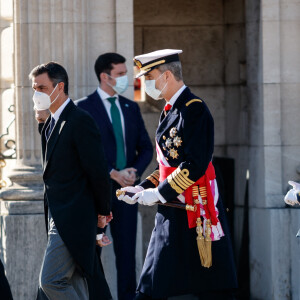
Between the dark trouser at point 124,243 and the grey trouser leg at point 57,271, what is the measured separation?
1.73 metres

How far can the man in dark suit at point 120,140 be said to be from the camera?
29.2 feet

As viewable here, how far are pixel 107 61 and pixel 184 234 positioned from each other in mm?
2402

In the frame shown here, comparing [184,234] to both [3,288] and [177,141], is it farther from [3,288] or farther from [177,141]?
[3,288]

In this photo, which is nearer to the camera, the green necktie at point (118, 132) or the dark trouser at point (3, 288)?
the dark trouser at point (3, 288)

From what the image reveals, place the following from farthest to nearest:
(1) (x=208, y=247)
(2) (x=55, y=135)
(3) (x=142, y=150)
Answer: (3) (x=142, y=150) → (2) (x=55, y=135) → (1) (x=208, y=247)

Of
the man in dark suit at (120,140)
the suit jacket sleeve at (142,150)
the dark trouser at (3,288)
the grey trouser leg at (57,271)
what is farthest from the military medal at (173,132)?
the suit jacket sleeve at (142,150)

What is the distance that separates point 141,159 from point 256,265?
165 cm

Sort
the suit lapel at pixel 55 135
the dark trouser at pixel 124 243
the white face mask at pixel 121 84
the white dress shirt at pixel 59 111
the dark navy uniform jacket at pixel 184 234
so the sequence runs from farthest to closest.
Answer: the white face mask at pixel 121 84, the dark trouser at pixel 124 243, the white dress shirt at pixel 59 111, the suit lapel at pixel 55 135, the dark navy uniform jacket at pixel 184 234

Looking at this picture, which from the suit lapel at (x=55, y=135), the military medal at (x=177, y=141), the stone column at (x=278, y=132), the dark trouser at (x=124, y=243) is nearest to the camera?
the military medal at (x=177, y=141)

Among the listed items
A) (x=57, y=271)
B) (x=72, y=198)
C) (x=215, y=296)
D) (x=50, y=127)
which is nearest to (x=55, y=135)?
(x=50, y=127)

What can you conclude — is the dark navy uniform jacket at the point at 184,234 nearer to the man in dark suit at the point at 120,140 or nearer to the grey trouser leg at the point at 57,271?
the grey trouser leg at the point at 57,271

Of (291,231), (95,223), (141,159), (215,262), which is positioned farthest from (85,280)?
(291,231)

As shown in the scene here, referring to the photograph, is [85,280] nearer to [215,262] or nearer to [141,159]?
[215,262]

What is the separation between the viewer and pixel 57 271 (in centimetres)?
710
